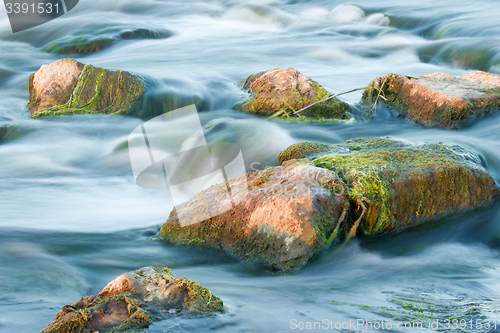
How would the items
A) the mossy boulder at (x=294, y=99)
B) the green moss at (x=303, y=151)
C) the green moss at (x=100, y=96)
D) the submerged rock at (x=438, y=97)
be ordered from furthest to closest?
1. the green moss at (x=100, y=96)
2. the mossy boulder at (x=294, y=99)
3. the submerged rock at (x=438, y=97)
4. the green moss at (x=303, y=151)

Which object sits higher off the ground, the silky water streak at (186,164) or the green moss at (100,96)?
the green moss at (100,96)

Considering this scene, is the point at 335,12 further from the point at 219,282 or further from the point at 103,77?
the point at 219,282

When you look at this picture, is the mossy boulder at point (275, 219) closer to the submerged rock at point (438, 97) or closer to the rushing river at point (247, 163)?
the rushing river at point (247, 163)

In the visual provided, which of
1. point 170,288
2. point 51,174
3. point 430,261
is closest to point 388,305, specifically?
point 430,261

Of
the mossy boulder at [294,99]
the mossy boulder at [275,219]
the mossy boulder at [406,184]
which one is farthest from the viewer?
the mossy boulder at [294,99]

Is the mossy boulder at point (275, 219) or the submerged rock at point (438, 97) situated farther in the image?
the submerged rock at point (438, 97)

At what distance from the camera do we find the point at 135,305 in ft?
6.91

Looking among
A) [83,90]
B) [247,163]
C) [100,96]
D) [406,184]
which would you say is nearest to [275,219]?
[406,184]

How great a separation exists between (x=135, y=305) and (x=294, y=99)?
4.97 meters

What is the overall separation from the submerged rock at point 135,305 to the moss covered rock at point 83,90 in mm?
5366

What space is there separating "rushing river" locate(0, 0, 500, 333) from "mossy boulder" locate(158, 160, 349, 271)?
12 centimetres

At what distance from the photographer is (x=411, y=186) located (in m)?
3.79

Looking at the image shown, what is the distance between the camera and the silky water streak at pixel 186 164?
3695 mm

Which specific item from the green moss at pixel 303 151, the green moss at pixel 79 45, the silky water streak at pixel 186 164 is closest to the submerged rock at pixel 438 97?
the green moss at pixel 303 151
